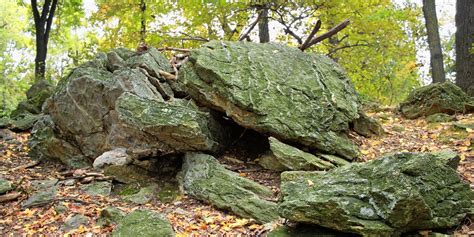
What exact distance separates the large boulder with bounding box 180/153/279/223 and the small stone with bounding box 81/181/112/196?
1.21 metres

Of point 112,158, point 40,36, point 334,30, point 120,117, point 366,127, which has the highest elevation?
point 40,36

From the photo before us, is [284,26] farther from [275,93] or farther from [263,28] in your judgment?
[275,93]

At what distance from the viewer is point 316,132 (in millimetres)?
5941

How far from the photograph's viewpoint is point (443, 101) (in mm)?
8023

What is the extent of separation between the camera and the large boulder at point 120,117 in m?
5.83

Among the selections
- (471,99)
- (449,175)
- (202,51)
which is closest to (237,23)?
(202,51)

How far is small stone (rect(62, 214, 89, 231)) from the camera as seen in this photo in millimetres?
4785

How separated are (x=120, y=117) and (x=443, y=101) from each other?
22.0ft

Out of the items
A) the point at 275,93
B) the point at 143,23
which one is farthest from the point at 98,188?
the point at 143,23

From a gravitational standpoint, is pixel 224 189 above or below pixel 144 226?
above

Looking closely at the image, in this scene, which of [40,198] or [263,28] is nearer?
[40,198]

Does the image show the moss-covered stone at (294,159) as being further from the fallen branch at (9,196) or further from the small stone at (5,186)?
the small stone at (5,186)

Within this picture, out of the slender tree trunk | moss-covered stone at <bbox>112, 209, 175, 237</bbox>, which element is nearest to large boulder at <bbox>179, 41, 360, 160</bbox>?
moss-covered stone at <bbox>112, 209, 175, 237</bbox>

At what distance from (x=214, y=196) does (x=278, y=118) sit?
1.63 meters
